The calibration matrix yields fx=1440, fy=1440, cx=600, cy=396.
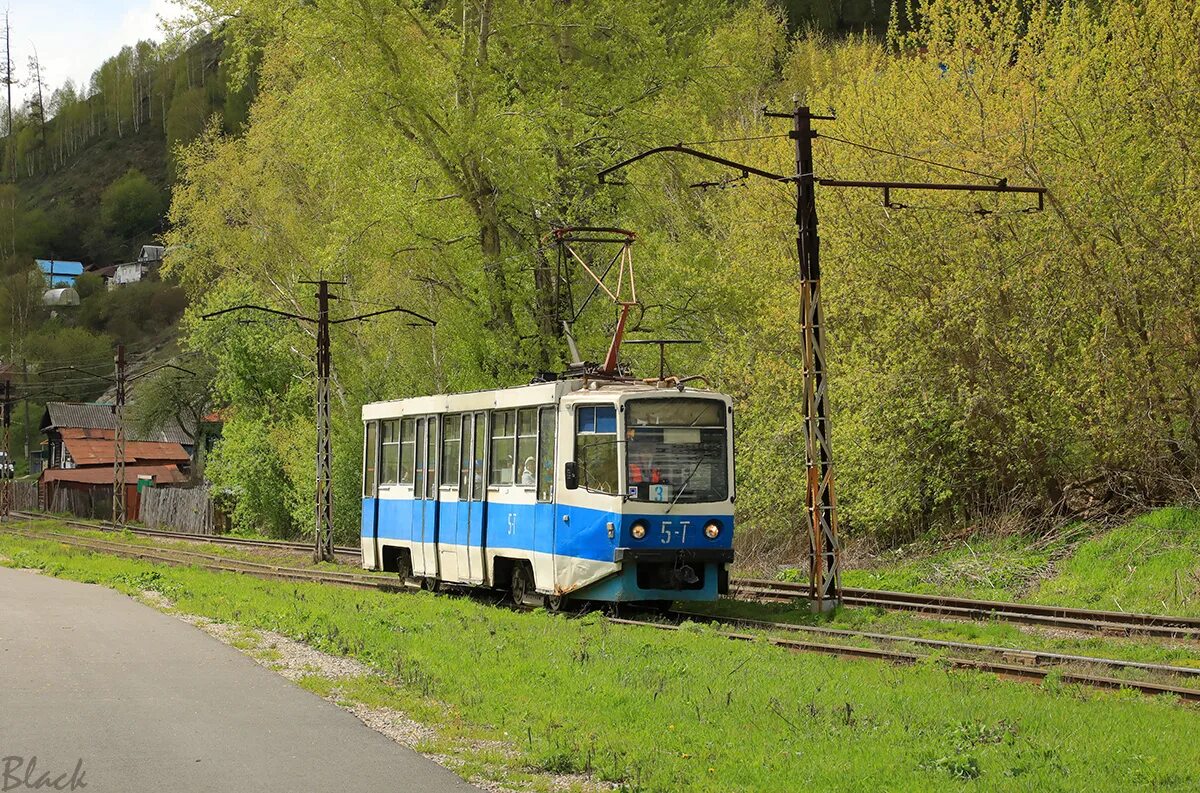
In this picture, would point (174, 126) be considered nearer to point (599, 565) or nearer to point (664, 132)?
point (664, 132)

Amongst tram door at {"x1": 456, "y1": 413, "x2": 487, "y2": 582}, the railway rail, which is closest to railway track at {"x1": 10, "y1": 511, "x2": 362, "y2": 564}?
tram door at {"x1": 456, "y1": 413, "x2": 487, "y2": 582}

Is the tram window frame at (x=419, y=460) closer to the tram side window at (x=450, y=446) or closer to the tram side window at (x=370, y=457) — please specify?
the tram side window at (x=450, y=446)

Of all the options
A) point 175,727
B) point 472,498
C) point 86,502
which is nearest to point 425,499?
point 472,498

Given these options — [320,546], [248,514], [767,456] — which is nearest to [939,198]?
[767,456]

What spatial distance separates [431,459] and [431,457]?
3cm

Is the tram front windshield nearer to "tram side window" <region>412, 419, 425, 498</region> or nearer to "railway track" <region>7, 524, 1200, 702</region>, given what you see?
"railway track" <region>7, 524, 1200, 702</region>

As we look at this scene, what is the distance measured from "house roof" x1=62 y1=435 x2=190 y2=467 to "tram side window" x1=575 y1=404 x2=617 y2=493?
76.3m

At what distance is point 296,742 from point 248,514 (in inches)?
1743

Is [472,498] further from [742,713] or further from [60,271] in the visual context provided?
[60,271]

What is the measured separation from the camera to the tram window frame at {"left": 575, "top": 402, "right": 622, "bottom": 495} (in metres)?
19.2

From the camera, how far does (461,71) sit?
30578 millimetres

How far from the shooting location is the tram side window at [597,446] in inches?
760

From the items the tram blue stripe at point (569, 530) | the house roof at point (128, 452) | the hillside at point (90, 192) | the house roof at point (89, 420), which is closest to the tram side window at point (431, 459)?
the tram blue stripe at point (569, 530)

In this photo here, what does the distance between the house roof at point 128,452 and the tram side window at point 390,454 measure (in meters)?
67.7
